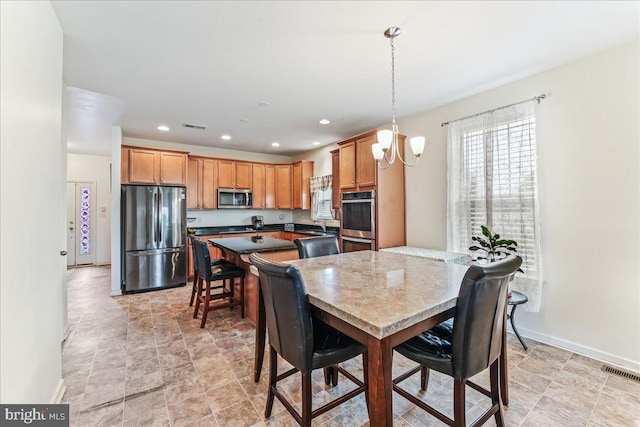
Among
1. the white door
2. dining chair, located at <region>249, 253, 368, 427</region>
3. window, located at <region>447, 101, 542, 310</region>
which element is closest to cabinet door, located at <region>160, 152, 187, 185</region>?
the white door

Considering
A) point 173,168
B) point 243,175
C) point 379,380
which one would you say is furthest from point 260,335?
point 243,175

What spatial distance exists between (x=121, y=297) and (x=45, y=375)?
290 cm

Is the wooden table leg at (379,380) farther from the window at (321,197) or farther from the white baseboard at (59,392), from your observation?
the window at (321,197)

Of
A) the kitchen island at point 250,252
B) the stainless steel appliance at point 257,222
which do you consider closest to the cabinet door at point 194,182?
the stainless steel appliance at point 257,222

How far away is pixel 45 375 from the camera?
65.4 inches

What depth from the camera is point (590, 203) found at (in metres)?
2.45

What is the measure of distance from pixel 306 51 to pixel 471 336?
2.37 metres

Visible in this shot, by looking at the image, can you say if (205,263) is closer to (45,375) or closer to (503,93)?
(45,375)

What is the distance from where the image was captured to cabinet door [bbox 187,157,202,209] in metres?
5.34

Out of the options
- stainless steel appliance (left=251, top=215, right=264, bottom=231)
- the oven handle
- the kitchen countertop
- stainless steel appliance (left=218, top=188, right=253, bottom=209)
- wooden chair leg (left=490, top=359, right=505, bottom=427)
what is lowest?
wooden chair leg (left=490, top=359, right=505, bottom=427)

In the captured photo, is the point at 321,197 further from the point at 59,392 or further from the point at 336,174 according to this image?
the point at 59,392

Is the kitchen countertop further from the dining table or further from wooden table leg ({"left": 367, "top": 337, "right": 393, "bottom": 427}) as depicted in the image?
wooden table leg ({"left": 367, "top": 337, "right": 393, "bottom": 427})

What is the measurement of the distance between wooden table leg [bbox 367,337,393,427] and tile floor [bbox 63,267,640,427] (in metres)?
0.74

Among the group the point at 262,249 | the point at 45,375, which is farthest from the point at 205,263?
the point at 45,375
